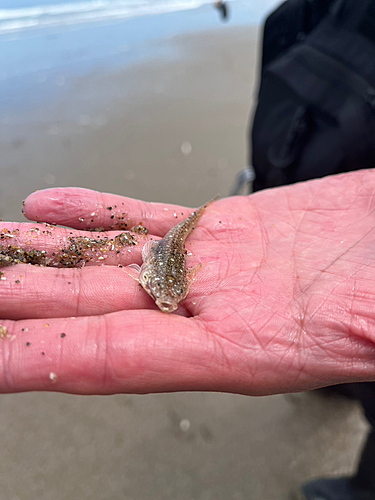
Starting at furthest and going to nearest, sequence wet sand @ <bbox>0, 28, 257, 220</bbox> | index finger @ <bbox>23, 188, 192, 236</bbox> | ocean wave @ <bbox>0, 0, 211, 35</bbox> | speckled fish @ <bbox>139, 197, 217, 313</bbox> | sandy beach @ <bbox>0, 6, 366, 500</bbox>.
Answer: ocean wave @ <bbox>0, 0, 211, 35</bbox> < wet sand @ <bbox>0, 28, 257, 220</bbox> < sandy beach @ <bbox>0, 6, 366, 500</bbox> < index finger @ <bbox>23, 188, 192, 236</bbox> < speckled fish @ <bbox>139, 197, 217, 313</bbox>

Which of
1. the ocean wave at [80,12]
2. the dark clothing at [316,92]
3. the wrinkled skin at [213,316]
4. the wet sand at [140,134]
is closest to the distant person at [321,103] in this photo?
the dark clothing at [316,92]

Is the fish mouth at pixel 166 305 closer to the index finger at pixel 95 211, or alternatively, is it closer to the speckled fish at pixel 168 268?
the speckled fish at pixel 168 268


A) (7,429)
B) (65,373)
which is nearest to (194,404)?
(7,429)

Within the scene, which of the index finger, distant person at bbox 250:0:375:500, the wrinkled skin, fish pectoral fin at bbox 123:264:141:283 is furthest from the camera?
distant person at bbox 250:0:375:500

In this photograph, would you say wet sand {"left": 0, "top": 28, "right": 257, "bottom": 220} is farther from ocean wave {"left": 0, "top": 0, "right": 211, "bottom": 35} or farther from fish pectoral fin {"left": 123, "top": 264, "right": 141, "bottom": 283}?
ocean wave {"left": 0, "top": 0, "right": 211, "bottom": 35}

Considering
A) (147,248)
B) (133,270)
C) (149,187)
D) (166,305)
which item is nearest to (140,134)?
(149,187)

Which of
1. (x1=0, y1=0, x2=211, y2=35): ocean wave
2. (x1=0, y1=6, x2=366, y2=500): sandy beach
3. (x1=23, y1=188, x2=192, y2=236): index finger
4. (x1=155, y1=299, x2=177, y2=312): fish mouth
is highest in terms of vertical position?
(x1=0, y1=0, x2=211, y2=35): ocean wave

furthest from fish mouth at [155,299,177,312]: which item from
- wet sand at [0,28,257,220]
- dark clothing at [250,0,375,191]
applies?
wet sand at [0,28,257,220]

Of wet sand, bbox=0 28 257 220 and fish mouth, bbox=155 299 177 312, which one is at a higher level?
fish mouth, bbox=155 299 177 312
